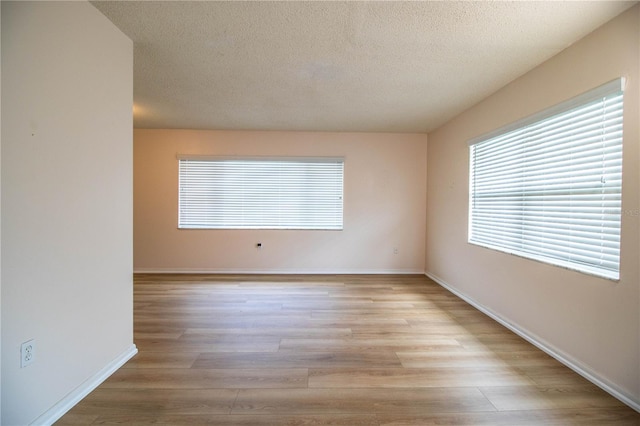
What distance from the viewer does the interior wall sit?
1307 mm

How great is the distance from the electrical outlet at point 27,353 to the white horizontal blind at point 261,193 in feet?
10.9

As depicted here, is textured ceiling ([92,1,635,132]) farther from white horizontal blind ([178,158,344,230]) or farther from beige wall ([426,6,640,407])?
white horizontal blind ([178,158,344,230])

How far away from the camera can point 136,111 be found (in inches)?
144

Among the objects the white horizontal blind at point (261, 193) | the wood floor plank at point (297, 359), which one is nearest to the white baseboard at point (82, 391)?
the wood floor plank at point (297, 359)

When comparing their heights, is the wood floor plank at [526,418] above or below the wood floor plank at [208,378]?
below

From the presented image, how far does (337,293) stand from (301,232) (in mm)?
1400

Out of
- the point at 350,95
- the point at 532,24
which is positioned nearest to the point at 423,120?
the point at 350,95

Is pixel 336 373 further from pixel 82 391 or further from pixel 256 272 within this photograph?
pixel 256 272

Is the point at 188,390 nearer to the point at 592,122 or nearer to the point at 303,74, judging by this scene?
the point at 303,74

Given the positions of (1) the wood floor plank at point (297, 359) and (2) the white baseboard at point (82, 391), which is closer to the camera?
(2) the white baseboard at point (82, 391)

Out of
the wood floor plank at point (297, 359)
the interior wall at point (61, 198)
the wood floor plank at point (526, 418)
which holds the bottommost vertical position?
the wood floor plank at point (526, 418)

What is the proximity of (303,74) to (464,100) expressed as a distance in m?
1.98

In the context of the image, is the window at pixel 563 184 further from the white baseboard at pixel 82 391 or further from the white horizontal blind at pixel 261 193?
the white baseboard at pixel 82 391

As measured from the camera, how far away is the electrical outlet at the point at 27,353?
4.42 feet
